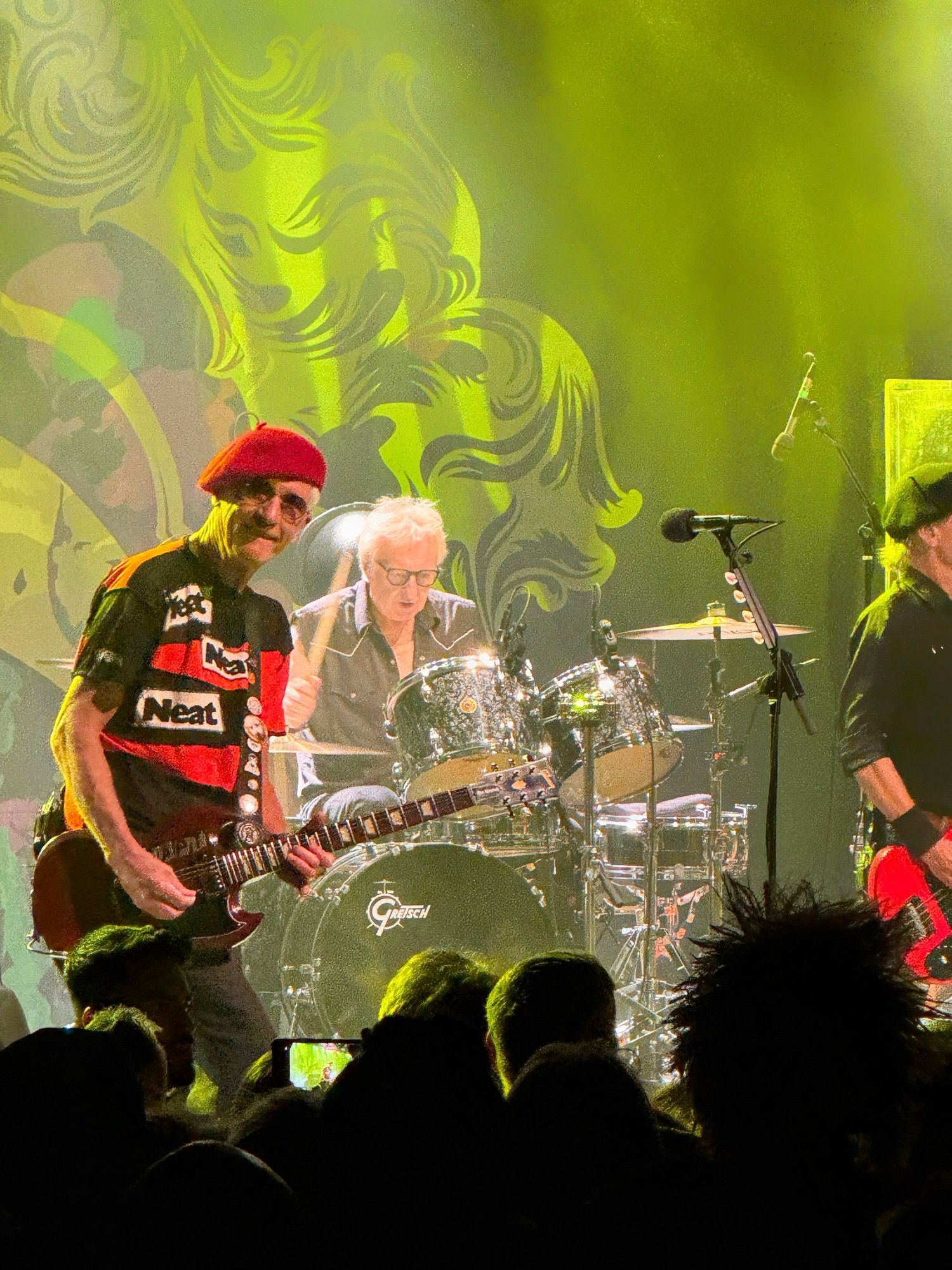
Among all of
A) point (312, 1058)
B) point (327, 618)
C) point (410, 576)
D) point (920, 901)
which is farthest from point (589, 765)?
point (312, 1058)

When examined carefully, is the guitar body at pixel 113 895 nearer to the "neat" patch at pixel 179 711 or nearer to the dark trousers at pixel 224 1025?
the dark trousers at pixel 224 1025

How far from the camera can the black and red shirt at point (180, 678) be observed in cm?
442

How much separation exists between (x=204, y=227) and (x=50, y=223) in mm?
671

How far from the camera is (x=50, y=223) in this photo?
239 inches

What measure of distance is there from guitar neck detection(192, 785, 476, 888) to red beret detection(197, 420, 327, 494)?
1292 mm

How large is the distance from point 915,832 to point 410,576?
98.6 inches

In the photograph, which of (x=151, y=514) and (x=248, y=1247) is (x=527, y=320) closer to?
(x=151, y=514)

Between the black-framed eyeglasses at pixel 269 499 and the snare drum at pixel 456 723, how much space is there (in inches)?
35.3

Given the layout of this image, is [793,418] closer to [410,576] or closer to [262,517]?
[410,576]

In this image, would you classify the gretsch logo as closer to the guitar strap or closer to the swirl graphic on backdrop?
the guitar strap

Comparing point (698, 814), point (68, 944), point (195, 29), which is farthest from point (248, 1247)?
point (195, 29)

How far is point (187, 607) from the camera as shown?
15.2ft

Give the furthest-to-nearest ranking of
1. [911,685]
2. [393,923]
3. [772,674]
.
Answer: [911,685] → [393,923] → [772,674]

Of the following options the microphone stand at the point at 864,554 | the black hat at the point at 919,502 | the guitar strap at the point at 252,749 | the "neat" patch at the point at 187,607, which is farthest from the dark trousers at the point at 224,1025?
the black hat at the point at 919,502
